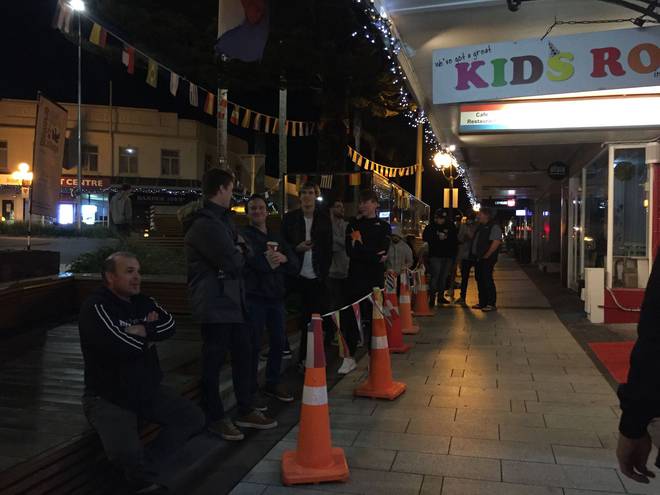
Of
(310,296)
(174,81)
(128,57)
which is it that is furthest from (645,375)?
(174,81)

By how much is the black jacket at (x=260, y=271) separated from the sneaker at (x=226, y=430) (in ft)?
3.41

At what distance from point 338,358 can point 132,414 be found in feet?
12.5

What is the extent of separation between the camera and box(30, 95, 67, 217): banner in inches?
289

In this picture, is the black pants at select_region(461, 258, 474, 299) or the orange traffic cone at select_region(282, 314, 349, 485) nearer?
the orange traffic cone at select_region(282, 314, 349, 485)

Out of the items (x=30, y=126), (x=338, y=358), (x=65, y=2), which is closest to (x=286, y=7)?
(x=65, y=2)

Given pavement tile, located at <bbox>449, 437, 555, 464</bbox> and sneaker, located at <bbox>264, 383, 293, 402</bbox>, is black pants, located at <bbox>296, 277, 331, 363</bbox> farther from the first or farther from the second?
pavement tile, located at <bbox>449, 437, 555, 464</bbox>

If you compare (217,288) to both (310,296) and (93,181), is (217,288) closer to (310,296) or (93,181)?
(310,296)

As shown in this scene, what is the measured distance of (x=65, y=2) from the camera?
24.6 ft

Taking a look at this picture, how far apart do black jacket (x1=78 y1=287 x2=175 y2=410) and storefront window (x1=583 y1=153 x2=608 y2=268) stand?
27.8 ft

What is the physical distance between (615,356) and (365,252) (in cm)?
323

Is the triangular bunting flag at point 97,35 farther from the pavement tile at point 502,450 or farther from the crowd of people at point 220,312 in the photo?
the pavement tile at point 502,450

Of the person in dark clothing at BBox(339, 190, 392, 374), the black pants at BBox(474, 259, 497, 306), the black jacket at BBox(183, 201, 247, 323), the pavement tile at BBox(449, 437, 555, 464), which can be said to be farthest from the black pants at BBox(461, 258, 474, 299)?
the black jacket at BBox(183, 201, 247, 323)

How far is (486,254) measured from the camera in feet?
36.1

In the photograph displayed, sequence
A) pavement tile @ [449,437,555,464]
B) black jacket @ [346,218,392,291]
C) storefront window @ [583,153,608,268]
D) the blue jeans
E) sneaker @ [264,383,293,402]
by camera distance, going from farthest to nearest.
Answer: storefront window @ [583,153,608,268], black jacket @ [346,218,392,291], sneaker @ [264,383,293,402], the blue jeans, pavement tile @ [449,437,555,464]
